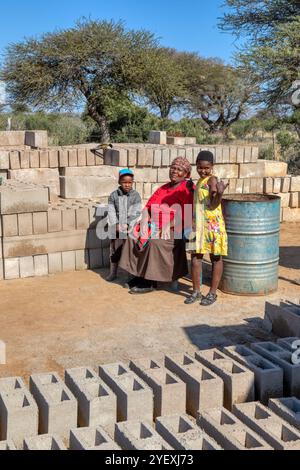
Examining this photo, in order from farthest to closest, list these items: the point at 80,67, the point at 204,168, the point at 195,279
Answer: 1. the point at 80,67
2. the point at 195,279
3. the point at 204,168

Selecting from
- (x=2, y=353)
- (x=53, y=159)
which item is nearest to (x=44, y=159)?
(x=53, y=159)

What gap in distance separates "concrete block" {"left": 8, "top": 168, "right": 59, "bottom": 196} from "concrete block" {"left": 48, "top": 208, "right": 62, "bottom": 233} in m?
1.72

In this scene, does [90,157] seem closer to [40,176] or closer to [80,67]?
[40,176]

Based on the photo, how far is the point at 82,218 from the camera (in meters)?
7.38

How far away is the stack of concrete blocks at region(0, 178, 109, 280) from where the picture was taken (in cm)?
695

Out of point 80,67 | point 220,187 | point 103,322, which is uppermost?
point 80,67

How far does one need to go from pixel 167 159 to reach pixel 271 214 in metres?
3.23

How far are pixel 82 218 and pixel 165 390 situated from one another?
410cm

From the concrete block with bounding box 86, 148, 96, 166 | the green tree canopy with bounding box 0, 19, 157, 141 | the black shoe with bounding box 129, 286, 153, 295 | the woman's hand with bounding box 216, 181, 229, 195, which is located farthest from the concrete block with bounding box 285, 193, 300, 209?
the green tree canopy with bounding box 0, 19, 157, 141

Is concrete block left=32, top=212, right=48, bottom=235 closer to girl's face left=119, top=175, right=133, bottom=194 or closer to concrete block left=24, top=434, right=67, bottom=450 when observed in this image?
girl's face left=119, top=175, right=133, bottom=194

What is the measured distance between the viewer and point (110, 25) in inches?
1111

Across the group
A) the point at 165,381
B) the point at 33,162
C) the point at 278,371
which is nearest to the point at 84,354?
the point at 165,381
